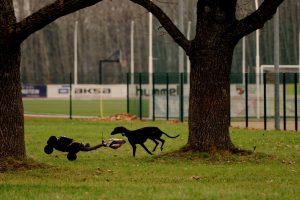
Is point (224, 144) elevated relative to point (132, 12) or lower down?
lower down

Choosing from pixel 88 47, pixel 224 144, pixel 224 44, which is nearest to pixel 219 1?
pixel 224 44

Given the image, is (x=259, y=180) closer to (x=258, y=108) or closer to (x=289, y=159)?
(x=289, y=159)

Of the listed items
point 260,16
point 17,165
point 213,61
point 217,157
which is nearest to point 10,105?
point 17,165

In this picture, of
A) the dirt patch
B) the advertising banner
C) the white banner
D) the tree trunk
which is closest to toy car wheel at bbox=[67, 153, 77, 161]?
the dirt patch

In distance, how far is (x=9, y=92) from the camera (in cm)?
1523

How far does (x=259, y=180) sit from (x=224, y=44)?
15.0 feet

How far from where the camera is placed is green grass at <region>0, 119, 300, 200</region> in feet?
38.0

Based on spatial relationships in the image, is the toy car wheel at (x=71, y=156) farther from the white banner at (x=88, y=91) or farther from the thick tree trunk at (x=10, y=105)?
the white banner at (x=88, y=91)

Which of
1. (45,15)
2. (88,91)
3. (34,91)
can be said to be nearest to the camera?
(45,15)

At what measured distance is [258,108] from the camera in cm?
3922

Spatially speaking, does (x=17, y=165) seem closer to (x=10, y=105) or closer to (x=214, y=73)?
(x=10, y=105)

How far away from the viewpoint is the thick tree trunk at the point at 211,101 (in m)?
17.5

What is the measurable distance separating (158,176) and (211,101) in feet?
11.7

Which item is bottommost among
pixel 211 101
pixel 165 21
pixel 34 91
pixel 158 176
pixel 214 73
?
pixel 158 176
